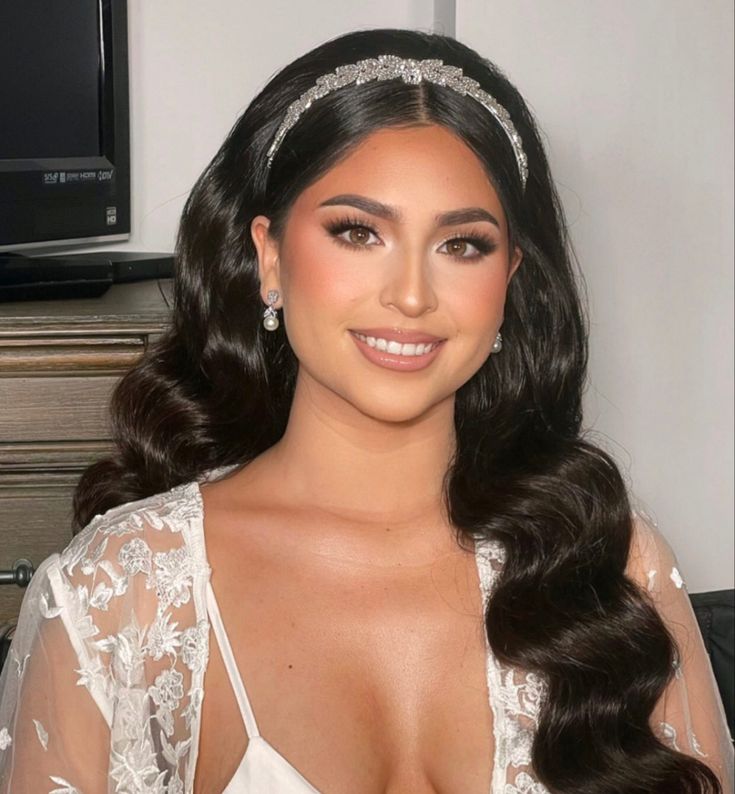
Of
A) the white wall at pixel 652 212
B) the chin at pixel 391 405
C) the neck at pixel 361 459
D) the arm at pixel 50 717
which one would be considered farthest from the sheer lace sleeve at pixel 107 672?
the white wall at pixel 652 212

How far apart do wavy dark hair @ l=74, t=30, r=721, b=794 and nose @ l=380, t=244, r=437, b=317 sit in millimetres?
172

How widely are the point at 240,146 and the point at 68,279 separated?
45cm

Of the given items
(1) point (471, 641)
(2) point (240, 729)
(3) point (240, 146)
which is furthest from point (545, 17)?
(2) point (240, 729)

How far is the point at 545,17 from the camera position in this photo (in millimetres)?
2484

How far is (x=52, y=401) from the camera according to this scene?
197cm

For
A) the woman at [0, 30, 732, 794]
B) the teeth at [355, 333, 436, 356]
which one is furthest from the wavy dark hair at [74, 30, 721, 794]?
the teeth at [355, 333, 436, 356]

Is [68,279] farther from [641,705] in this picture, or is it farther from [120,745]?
[641,705]

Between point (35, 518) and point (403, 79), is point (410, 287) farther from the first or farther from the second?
point (35, 518)

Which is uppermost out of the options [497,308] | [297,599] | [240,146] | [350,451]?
[240,146]

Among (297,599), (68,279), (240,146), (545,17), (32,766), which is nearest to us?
(32,766)

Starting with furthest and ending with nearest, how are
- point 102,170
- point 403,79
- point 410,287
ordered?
point 102,170
point 403,79
point 410,287

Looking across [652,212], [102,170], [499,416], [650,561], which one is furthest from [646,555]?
[102,170]

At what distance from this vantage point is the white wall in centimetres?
251

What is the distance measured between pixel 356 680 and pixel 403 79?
0.71m
